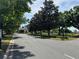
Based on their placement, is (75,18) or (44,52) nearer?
(44,52)

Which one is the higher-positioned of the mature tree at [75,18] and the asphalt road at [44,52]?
the mature tree at [75,18]

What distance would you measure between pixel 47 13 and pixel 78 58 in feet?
193

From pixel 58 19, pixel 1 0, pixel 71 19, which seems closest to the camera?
pixel 1 0

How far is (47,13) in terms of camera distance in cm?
7256

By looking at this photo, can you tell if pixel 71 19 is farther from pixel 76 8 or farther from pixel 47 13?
pixel 47 13

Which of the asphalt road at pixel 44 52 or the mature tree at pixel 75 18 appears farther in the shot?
the mature tree at pixel 75 18

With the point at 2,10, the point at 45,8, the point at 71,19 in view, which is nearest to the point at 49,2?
the point at 45,8

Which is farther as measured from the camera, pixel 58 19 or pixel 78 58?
pixel 58 19

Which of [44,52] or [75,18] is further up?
[75,18]

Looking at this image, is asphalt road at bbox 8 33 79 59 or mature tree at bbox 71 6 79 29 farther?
mature tree at bbox 71 6 79 29

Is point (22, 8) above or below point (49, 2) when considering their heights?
below

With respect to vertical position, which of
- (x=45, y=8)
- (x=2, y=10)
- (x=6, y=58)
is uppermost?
(x=45, y=8)

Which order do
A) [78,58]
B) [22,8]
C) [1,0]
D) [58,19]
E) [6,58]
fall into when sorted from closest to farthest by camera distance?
1. [78,58]
2. [6,58]
3. [1,0]
4. [22,8]
5. [58,19]

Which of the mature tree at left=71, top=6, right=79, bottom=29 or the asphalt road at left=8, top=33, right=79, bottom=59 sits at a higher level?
the mature tree at left=71, top=6, right=79, bottom=29
